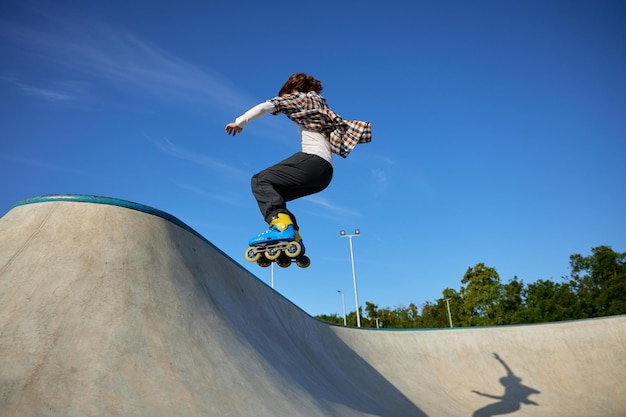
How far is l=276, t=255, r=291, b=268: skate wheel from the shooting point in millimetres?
5828

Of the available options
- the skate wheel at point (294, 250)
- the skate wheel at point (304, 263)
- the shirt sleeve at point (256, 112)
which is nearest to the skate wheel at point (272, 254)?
the skate wheel at point (294, 250)

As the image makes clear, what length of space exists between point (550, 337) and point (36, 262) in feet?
46.2

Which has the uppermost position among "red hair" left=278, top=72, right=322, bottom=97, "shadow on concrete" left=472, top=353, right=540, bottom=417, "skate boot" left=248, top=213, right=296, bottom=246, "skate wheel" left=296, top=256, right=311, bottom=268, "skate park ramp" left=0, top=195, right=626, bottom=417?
"red hair" left=278, top=72, right=322, bottom=97

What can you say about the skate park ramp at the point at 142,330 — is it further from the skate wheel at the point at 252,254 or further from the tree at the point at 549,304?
the tree at the point at 549,304

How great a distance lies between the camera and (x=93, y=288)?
4.28 metres

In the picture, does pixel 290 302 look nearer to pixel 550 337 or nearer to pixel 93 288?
pixel 93 288

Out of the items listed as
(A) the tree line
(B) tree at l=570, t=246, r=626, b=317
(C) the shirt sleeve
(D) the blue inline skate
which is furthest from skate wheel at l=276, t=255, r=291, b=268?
(B) tree at l=570, t=246, r=626, b=317

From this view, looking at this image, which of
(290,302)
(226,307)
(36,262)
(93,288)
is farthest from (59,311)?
(290,302)

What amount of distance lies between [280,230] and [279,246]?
0.25 m

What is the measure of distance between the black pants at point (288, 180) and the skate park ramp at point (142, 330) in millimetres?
1327

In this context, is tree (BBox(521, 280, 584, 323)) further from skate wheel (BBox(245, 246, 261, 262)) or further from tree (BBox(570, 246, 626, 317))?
skate wheel (BBox(245, 246, 261, 262))

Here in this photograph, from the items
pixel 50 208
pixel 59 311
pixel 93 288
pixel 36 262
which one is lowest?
pixel 59 311

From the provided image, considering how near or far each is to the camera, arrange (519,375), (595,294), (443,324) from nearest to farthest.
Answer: (519,375), (595,294), (443,324)

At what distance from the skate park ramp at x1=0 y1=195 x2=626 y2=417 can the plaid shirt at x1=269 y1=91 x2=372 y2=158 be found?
88.7 inches
